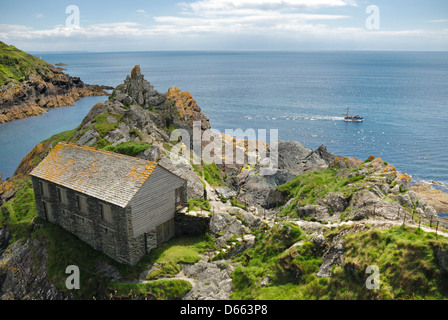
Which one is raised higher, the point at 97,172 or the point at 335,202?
the point at 97,172

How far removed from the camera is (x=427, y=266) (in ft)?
52.2

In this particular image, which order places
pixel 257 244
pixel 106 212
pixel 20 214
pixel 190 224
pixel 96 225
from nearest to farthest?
pixel 106 212 < pixel 257 244 < pixel 96 225 < pixel 190 224 < pixel 20 214

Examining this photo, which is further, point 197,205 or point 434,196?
point 434,196

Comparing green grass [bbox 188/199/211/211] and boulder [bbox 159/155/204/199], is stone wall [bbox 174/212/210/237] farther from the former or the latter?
boulder [bbox 159/155/204/199]

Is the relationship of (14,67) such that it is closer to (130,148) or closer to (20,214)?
(20,214)

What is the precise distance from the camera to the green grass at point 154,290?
23.2 m

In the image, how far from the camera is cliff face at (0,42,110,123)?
101750 mm

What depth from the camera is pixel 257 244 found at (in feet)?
86.7

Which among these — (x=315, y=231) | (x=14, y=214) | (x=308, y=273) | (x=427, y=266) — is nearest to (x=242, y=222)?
(x=315, y=231)

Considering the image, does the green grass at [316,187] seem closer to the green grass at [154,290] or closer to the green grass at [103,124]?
the green grass at [154,290]

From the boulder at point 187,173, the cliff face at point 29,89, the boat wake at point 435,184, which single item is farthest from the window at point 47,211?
the cliff face at point 29,89

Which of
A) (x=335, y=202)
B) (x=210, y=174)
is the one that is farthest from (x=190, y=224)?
(x=210, y=174)

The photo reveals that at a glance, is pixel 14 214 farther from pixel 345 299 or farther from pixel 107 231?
pixel 345 299

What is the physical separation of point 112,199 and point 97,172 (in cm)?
403
